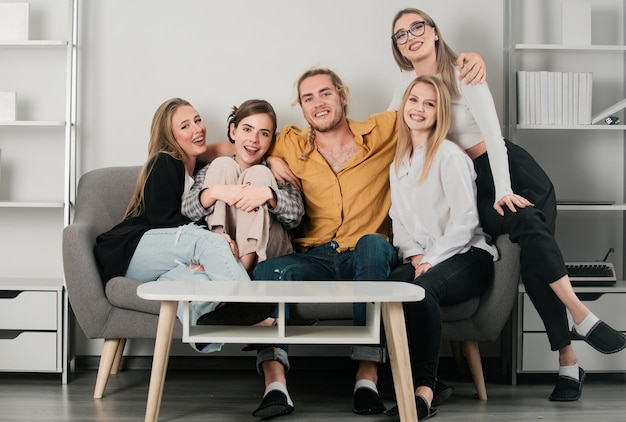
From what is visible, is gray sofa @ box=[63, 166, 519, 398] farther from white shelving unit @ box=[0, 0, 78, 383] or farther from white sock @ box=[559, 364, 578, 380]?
white shelving unit @ box=[0, 0, 78, 383]

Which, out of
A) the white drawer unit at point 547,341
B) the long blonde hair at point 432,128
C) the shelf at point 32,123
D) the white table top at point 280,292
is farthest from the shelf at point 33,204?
the white drawer unit at point 547,341

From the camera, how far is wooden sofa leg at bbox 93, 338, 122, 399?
2828mm

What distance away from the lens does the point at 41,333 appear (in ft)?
9.95

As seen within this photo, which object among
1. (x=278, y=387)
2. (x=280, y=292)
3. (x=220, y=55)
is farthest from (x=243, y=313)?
(x=220, y=55)

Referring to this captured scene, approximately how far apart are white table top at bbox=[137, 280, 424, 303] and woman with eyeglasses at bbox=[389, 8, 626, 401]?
64cm

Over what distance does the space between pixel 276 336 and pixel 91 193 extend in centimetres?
135

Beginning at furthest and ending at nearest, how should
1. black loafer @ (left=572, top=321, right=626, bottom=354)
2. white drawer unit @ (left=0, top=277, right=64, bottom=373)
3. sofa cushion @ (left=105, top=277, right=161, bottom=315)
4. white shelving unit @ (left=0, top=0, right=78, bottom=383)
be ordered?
white shelving unit @ (left=0, top=0, right=78, bottom=383)
white drawer unit @ (left=0, top=277, right=64, bottom=373)
sofa cushion @ (left=105, top=277, right=161, bottom=315)
black loafer @ (left=572, top=321, right=626, bottom=354)

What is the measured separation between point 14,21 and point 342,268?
5.82 ft

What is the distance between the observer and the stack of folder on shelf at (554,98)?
329 cm

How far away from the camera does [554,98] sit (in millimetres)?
3309

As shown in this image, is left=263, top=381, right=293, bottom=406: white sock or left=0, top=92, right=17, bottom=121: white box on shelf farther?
left=0, top=92, right=17, bottom=121: white box on shelf

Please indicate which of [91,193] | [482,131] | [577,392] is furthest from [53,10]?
[577,392]

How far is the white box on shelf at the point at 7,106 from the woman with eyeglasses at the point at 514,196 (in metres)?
1.62

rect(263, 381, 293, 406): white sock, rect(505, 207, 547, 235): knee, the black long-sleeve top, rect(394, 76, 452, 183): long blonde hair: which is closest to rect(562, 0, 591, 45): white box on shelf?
rect(394, 76, 452, 183): long blonde hair
